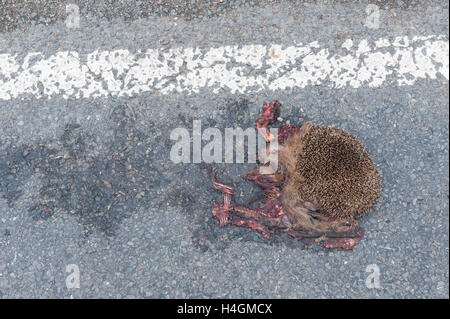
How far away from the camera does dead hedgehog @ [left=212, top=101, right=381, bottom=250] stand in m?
2.47

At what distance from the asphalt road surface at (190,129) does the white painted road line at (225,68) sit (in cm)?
1

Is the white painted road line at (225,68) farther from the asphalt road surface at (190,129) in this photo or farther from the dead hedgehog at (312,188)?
the dead hedgehog at (312,188)

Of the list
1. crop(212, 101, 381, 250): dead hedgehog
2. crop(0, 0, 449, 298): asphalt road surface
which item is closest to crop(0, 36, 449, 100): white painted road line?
crop(0, 0, 449, 298): asphalt road surface

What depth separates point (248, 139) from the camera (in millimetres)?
2859

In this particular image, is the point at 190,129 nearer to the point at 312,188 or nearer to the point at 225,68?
the point at 225,68

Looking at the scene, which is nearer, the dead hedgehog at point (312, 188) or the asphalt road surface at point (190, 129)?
the dead hedgehog at point (312, 188)

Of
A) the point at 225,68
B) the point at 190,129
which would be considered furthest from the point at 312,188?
the point at 225,68

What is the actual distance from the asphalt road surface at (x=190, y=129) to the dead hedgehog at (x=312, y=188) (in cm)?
10

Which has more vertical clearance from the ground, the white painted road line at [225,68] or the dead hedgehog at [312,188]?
the white painted road line at [225,68]

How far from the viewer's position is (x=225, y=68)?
9.47ft

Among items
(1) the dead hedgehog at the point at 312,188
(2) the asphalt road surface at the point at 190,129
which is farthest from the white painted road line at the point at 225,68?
(1) the dead hedgehog at the point at 312,188

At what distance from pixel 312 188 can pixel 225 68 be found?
124cm

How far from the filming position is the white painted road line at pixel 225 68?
283 centimetres

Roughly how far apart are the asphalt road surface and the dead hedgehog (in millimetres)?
104
